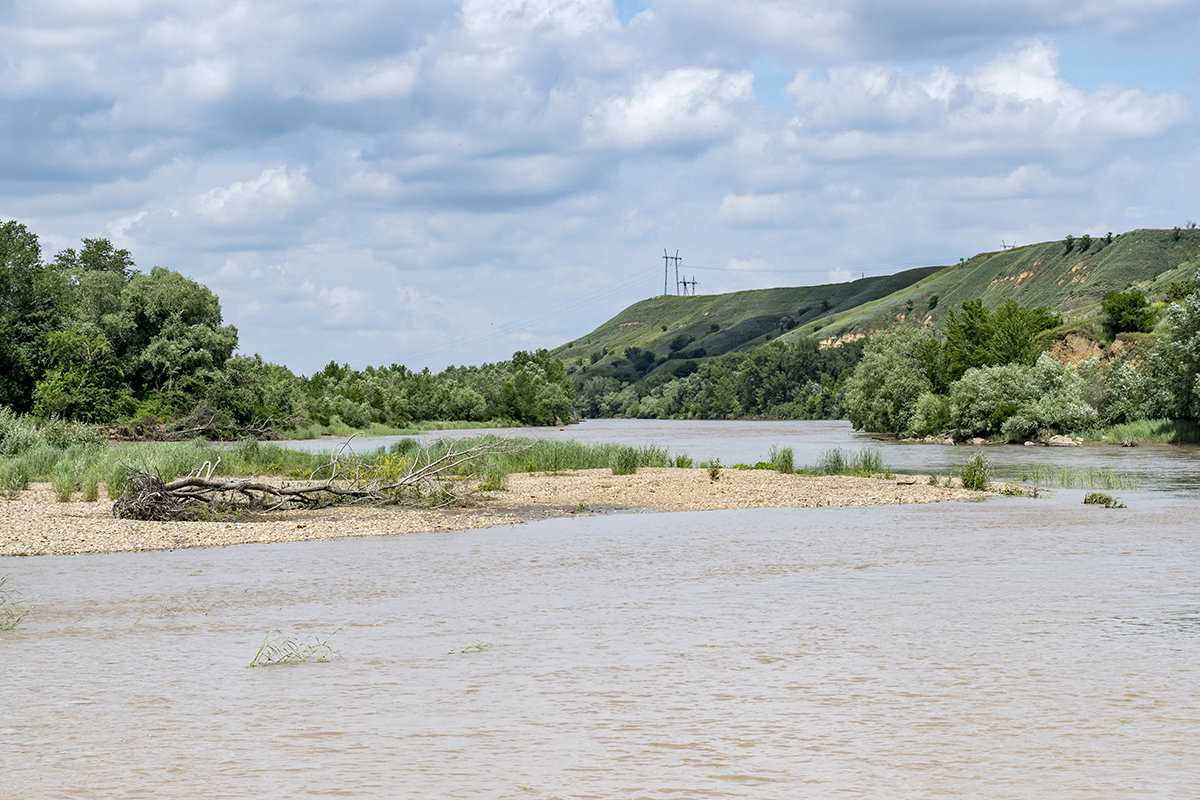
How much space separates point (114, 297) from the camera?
7875cm

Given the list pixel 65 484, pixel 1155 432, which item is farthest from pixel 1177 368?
pixel 65 484

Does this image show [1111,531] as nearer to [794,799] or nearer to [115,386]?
[794,799]

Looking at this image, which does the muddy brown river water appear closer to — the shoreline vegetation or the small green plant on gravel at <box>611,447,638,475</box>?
the shoreline vegetation

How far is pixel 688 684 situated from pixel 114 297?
3038 inches

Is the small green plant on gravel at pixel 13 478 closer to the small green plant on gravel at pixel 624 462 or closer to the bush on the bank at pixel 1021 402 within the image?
the small green plant on gravel at pixel 624 462

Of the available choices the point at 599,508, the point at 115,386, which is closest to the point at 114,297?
the point at 115,386

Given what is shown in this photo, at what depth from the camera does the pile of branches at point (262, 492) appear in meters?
27.0

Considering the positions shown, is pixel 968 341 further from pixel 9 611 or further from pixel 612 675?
pixel 9 611

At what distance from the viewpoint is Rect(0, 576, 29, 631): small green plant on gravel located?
15180 mm

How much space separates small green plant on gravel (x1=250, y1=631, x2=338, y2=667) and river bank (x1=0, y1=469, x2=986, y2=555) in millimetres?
10817

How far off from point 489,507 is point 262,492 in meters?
6.62

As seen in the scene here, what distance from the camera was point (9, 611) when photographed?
16109 mm

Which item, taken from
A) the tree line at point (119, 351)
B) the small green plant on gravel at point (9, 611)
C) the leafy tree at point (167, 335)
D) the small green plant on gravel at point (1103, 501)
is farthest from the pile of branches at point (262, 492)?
the leafy tree at point (167, 335)

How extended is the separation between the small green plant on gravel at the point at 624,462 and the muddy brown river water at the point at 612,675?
20.2 m
